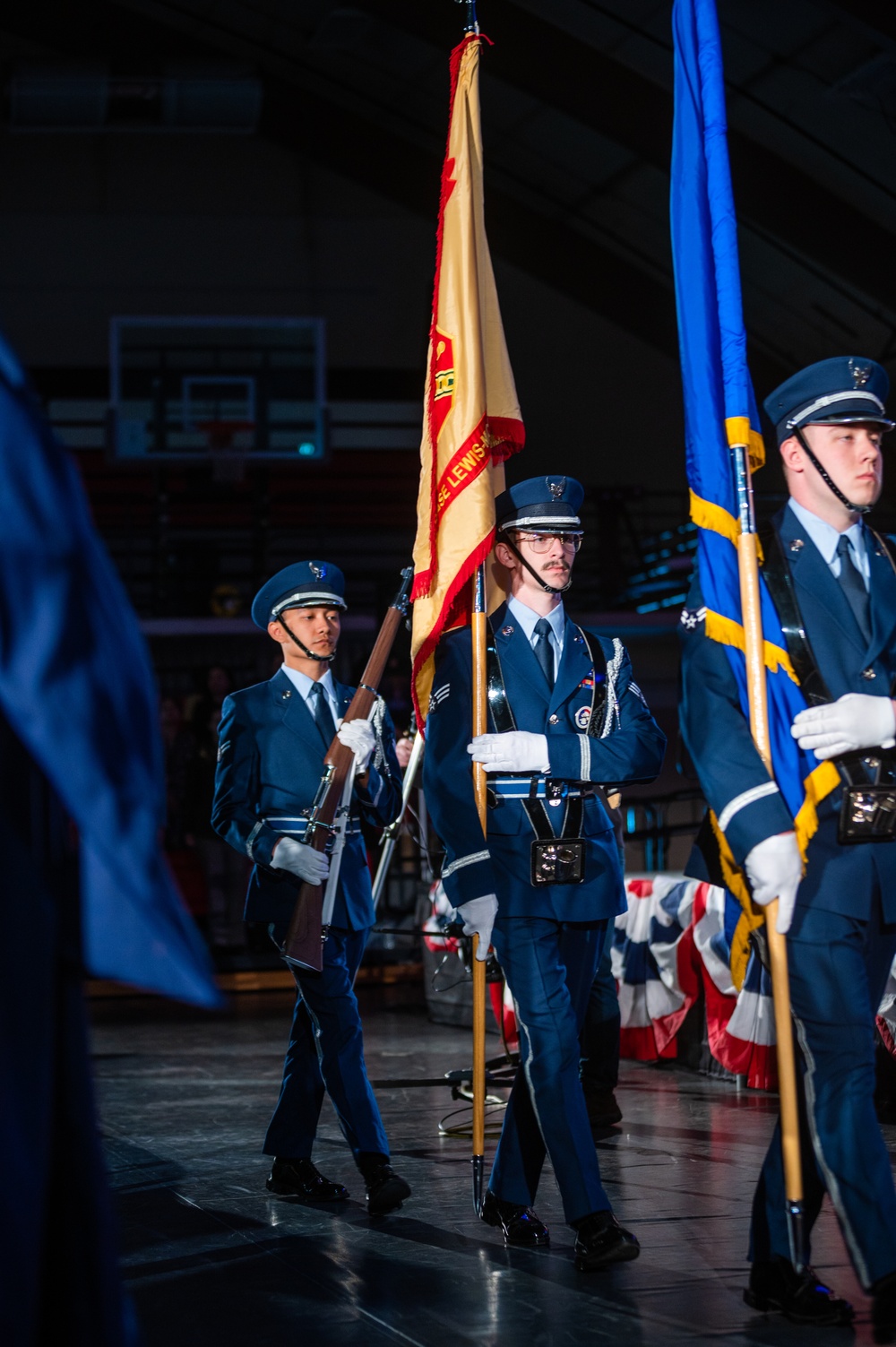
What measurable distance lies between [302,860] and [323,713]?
0.50 metres

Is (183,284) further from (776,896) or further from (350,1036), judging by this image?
(776,896)

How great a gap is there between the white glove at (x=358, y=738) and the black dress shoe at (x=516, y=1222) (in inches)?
45.3

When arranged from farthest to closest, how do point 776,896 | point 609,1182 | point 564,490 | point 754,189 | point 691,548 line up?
point 691,548 → point 754,189 → point 609,1182 → point 564,490 → point 776,896

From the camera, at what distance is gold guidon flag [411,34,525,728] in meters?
3.78

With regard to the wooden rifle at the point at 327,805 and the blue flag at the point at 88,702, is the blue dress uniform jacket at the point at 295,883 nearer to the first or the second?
the wooden rifle at the point at 327,805

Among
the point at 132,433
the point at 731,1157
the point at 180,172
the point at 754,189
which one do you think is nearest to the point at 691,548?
the point at 754,189

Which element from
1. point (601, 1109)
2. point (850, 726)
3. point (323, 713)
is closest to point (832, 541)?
point (850, 726)

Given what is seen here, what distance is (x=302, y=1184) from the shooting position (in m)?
3.98

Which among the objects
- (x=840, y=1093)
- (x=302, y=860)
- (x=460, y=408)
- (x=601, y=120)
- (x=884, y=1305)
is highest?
(x=601, y=120)

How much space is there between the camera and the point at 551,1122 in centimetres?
322

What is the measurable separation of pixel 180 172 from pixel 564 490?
15.4 m

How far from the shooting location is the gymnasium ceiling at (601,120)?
38.8ft

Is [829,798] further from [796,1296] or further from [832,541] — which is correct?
[796,1296]

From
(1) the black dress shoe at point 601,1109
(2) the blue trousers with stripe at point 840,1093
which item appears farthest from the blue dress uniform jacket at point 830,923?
(1) the black dress shoe at point 601,1109
